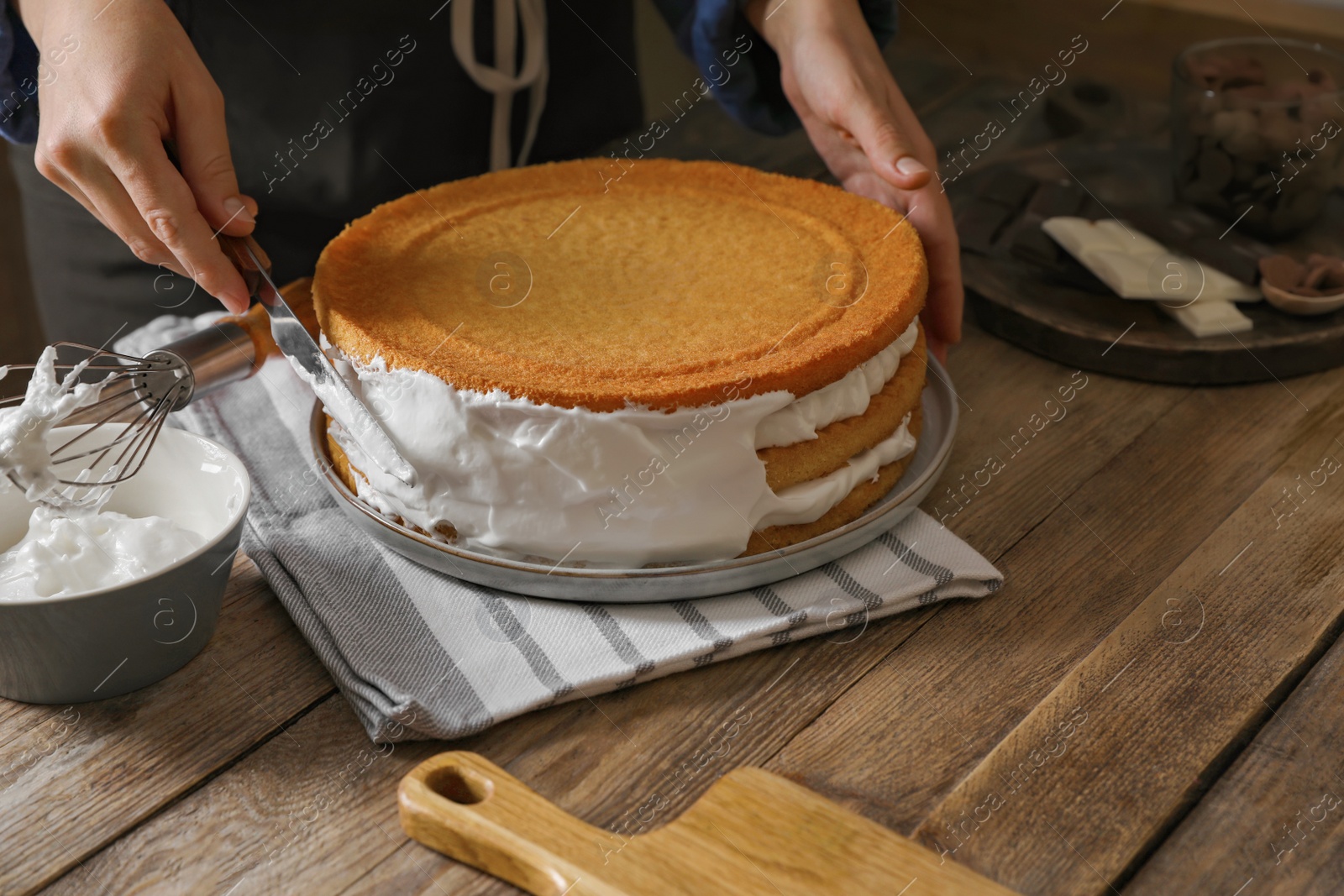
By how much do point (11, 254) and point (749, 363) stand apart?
163 cm

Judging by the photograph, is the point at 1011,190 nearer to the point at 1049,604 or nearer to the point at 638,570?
the point at 1049,604

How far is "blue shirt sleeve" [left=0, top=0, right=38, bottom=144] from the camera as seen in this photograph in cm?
94

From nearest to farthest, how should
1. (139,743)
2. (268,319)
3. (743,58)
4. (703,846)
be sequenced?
(703,846)
(139,743)
(268,319)
(743,58)

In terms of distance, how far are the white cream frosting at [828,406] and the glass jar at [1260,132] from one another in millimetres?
542

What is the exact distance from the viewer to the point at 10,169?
1.86m

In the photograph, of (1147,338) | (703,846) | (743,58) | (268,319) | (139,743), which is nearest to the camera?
(703,846)

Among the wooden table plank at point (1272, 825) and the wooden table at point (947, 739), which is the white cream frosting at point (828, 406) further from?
the wooden table plank at point (1272, 825)

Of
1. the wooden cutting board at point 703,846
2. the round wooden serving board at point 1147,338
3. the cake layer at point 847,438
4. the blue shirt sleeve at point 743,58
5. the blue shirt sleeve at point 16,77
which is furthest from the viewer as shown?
the blue shirt sleeve at point 743,58

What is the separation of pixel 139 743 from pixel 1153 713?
2.10 ft

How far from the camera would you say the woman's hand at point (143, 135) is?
30.0 inches

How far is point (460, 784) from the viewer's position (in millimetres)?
668

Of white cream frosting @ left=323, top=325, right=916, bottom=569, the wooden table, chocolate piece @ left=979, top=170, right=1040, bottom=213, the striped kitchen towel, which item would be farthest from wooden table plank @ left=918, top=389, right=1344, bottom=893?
chocolate piece @ left=979, top=170, right=1040, bottom=213

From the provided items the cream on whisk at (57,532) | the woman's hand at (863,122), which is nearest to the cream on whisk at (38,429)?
the cream on whisk at (57,532)

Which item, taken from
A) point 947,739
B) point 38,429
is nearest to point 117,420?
point 38,429
